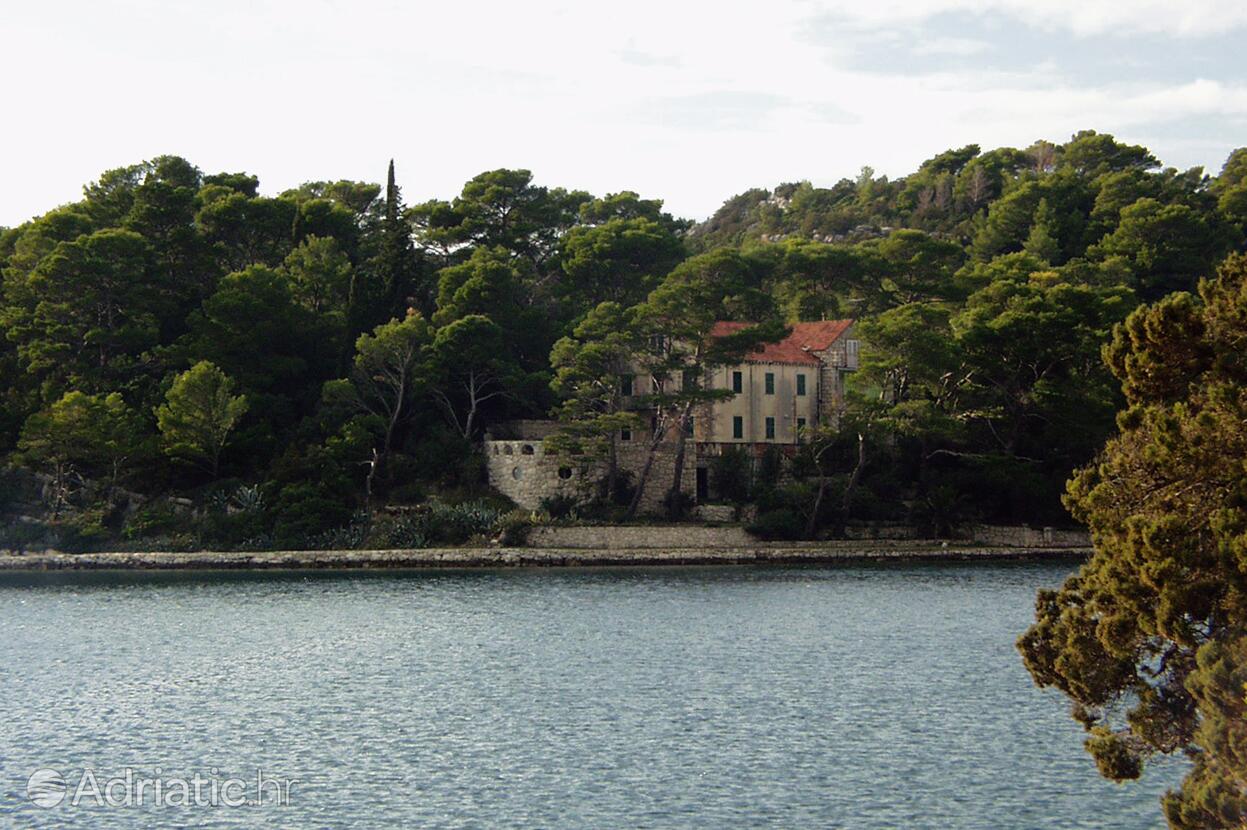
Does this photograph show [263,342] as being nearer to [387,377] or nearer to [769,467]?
[387,377]

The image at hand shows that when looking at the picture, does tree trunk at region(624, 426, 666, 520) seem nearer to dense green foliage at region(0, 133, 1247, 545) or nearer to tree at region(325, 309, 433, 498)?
dense green foliage at region(0, 133, 1247, 545)

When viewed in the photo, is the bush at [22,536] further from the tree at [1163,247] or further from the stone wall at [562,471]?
the tree at [1163,247]

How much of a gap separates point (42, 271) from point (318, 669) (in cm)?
3444

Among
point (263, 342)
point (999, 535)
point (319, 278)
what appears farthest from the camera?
point (319, 278)

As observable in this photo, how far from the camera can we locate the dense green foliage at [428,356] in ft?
183

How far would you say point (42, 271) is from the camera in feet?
195

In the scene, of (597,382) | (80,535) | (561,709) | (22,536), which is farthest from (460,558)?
(561,709)

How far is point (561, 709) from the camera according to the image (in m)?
27.0

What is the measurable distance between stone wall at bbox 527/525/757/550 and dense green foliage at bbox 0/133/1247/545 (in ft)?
8.87

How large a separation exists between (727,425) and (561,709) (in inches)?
1375

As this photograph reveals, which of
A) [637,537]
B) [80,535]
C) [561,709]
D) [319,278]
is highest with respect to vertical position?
[319,278]

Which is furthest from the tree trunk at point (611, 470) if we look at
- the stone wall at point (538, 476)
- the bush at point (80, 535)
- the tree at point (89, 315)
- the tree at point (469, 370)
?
the tree at point (89, 315)

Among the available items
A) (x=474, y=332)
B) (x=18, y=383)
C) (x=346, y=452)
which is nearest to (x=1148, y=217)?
(x=474, y=332)

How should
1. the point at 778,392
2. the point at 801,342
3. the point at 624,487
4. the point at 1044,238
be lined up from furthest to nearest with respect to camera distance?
the point at 1044,238, the point at 801,342, the point at 778,392, the point at 624,487
